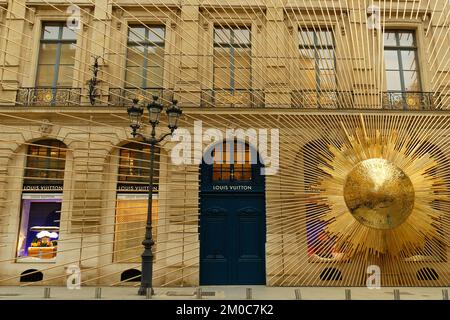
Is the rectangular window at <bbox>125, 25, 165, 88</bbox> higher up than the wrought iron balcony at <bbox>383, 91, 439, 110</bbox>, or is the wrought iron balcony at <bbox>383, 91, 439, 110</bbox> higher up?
the rectangular window at <bbox>125, 25, 165, 88</bbox>

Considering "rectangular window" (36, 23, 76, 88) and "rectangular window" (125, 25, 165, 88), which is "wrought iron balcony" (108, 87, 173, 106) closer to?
"rectangular window" (125, 25, 165, 88)

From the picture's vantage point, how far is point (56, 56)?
1145cm

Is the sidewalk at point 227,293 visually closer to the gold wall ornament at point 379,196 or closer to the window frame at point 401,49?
the gold wall ornament at point 379,196

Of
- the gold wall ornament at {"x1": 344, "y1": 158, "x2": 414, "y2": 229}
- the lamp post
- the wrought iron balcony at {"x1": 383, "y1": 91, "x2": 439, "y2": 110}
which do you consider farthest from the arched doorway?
the gold wall ornament at {"x1": 344, "y1": 158, "x2": 414, "y2": 229}

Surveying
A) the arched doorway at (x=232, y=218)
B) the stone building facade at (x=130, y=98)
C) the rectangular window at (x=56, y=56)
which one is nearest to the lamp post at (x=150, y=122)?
the stone building facade at (x=130, y=98)

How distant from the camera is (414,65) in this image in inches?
445

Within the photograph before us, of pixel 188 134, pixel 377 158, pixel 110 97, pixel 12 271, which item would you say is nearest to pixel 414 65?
pixel 188 134

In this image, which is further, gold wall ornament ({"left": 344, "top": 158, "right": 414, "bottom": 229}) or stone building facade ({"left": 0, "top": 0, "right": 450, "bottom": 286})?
stone building facade ({"left": 0, "top": 0, "right": 450, "bottom": 286})

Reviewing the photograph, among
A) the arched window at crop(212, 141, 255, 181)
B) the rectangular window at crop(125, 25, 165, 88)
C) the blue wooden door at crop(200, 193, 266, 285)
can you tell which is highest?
the rectangular window at crop(125, 25, 165, 88)

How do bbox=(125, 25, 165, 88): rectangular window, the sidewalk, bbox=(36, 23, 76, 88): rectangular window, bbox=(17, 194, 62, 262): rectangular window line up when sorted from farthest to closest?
bbox=(36, 23, 76, 88): rectangular window → bbox=(125, 25, 165, 88): rectangular window → bbox=(17, 194, 62, 262): rectangular window → the sidewalk

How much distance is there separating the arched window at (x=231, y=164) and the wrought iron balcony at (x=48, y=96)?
4618mm

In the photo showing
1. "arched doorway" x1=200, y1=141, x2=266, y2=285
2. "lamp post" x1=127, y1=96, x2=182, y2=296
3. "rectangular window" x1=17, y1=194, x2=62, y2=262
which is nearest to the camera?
"lamp post" x1=127, y1=96, x2=182, y2=296

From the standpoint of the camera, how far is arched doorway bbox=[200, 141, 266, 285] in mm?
10234

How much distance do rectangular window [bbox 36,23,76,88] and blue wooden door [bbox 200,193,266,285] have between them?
Result: 5909 mm
